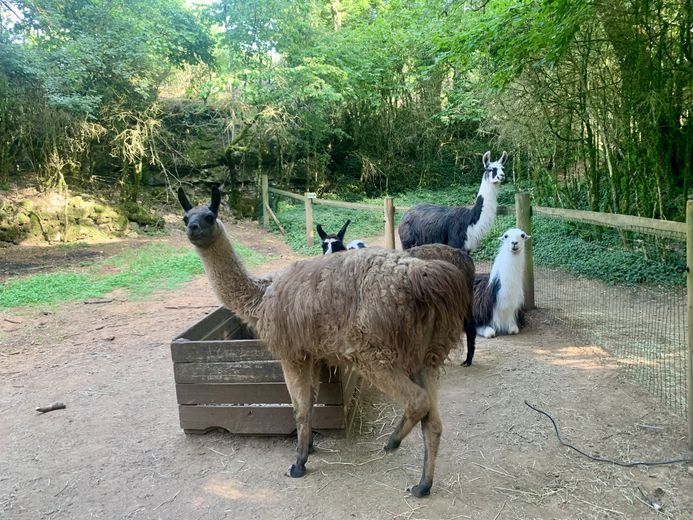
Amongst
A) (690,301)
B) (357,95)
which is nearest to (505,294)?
(690,301)

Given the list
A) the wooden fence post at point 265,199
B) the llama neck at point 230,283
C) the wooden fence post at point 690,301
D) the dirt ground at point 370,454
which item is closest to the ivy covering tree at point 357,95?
the wooden fence post at point 265,199

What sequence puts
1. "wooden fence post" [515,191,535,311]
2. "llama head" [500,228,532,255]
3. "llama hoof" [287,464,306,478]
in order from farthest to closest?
"wooden fence post" [515,191,535,311] < "llama head" [500,228,532,255] < "llama hoof" [287,464,306,478]

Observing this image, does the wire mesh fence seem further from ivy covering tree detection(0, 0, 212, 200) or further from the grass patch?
ivy covering tree detection(0, 0, 212, 200)

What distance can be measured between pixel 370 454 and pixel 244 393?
0.93 m

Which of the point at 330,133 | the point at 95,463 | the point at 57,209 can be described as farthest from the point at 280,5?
the point at 95,463

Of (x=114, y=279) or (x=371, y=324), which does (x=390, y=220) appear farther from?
(x=114, y=279)

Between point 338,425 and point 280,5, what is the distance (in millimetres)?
13502

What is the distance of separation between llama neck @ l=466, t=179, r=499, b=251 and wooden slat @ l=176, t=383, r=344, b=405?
13.0ft

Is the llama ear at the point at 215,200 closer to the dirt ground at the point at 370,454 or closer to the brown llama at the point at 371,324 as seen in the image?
the brown llama at the point at 371,324

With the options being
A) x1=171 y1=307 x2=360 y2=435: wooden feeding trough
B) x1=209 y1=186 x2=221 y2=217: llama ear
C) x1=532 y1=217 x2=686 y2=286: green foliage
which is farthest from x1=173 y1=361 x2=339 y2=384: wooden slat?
x1=532 y1=217 x2=686 y2=286: green foliage

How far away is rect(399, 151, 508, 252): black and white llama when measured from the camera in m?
6.46

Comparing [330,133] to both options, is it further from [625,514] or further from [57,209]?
[625,514]

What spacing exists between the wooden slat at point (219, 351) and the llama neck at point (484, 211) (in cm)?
412

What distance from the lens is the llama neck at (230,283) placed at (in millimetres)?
3189
